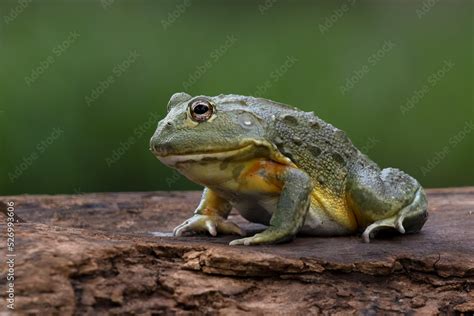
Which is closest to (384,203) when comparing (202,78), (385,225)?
(385,225)

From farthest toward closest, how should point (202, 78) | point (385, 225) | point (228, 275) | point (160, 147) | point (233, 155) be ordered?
point (202, 78), point (385, 225), point (233, 155), point (160, 147), point (228, 275)

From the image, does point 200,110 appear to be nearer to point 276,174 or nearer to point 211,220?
point 276,174

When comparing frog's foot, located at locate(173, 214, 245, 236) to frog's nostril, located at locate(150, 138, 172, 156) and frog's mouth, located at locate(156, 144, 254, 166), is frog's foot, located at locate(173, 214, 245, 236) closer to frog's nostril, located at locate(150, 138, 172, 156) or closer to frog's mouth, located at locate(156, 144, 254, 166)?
frog's mouth, located at locate(156, 144, 254, 166)

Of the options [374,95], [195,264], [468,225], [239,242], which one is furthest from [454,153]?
[195,264]

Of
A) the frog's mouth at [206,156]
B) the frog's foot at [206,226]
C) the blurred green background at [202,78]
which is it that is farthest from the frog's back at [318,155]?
the blurred green background at [202,78]

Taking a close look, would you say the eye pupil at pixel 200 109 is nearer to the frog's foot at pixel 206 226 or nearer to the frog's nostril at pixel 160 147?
the frog's nostril at pixel 160 147

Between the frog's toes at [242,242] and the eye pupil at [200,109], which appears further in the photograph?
the eye pupil at [200,109]
